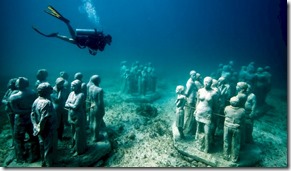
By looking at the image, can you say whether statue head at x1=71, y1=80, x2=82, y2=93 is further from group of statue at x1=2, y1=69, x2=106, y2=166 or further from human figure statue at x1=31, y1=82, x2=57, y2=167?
human figure statue at x1=31, y1=82, x2=57, y2=167

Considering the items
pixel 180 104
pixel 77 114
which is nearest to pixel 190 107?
pixel 180 104

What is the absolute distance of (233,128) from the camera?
19.8 ft

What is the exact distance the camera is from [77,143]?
251 inches

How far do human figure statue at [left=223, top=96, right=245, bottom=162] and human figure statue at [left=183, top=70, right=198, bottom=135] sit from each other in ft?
6.88

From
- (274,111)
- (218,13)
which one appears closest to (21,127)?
(274,111)

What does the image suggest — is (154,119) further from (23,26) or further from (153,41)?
(23,26)

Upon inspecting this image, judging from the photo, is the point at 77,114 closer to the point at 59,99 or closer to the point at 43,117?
the point at 43,117

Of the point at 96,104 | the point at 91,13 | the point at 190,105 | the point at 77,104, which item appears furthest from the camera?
the point at 91,13

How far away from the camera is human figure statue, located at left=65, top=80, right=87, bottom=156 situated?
6.18m

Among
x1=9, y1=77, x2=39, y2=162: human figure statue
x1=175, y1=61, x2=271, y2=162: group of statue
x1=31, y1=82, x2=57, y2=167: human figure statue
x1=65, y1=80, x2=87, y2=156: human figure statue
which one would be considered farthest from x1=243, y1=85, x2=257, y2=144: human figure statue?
x1=9, y1=77, x2=39, y2=162: human figure statue

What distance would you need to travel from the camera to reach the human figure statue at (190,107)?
27.4ft

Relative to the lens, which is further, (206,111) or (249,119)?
(249,119)

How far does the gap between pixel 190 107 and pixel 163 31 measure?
13036cm

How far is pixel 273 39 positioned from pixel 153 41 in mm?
80242
